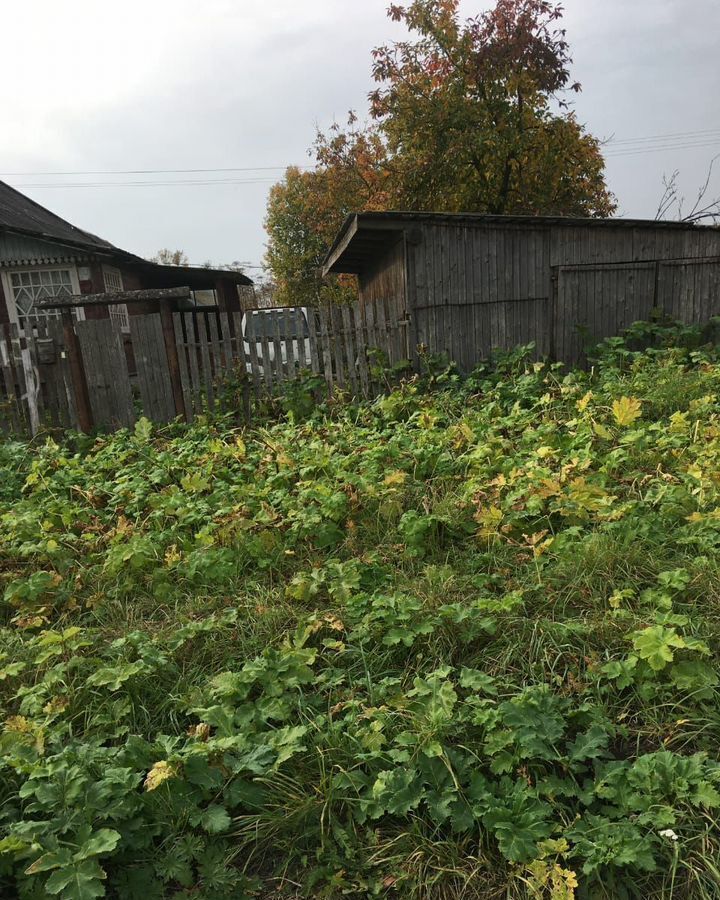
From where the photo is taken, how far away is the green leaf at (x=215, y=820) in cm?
196

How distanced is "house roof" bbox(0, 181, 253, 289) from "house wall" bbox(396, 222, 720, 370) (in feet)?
34.1

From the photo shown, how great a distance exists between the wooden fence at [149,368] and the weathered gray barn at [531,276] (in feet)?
4.56

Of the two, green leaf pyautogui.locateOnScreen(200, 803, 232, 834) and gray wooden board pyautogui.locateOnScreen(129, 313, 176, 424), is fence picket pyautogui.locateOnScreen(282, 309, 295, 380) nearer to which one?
gray wooden board pyautogui.locateOnScreen(129, 313, 176, 424)

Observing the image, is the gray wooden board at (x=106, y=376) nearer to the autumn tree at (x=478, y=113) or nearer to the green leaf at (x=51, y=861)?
the green leaf at (x=51, y=861)

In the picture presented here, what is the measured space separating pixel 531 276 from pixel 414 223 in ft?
6.42

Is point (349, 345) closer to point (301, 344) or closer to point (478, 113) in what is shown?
point (301, 344)

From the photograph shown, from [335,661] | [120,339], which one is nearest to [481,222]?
[120,339]

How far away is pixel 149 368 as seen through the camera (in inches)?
285

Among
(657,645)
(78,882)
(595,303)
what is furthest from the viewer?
(595,303)

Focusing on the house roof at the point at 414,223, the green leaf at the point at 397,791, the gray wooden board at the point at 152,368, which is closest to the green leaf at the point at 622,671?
the green leaf at the point at 397,791

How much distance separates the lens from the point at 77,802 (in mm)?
1951

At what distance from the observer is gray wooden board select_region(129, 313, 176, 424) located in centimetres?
721

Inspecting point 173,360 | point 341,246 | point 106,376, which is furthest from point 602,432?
point 341,246

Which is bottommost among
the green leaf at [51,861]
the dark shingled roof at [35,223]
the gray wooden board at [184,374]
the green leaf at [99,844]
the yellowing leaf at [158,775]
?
the green leaf at [51,861]
